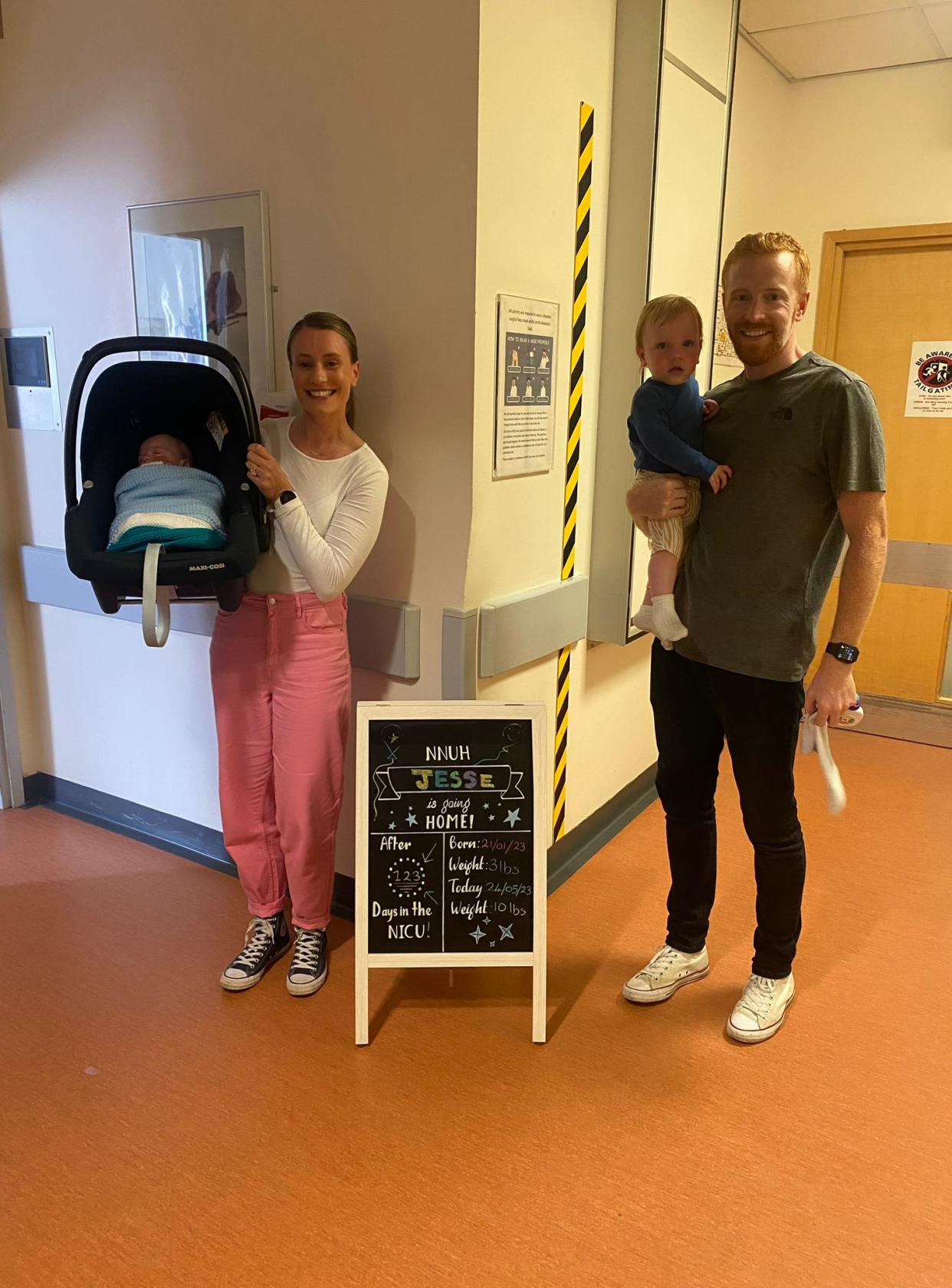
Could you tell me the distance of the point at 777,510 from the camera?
1955mm

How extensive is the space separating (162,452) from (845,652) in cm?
164

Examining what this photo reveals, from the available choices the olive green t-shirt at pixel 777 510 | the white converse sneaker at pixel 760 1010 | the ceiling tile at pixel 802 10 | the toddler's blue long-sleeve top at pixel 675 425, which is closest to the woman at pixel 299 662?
the toddler's blue long-sleeve top at pixel 675 425

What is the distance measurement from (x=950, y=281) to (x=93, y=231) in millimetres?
3539

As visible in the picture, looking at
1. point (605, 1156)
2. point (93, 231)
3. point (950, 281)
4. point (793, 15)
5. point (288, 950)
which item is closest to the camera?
point (605, 1156)

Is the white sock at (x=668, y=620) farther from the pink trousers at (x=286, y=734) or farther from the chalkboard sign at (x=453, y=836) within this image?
the pink trousers at (x=286, y=734)

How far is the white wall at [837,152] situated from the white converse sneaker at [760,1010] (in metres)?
2.45

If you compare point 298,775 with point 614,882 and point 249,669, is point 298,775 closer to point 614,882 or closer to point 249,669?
point 249,669

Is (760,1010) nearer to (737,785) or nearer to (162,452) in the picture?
(737,785)

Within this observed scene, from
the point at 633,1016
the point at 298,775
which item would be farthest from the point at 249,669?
the point at 633,1016

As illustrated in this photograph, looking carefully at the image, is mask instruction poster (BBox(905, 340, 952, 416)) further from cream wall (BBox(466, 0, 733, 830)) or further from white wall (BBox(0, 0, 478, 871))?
white wall (BBox(0, 0, 478, 871))

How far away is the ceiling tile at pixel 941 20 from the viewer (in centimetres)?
339

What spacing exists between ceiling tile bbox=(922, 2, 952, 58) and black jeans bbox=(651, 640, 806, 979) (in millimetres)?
2873

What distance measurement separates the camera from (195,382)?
228cm

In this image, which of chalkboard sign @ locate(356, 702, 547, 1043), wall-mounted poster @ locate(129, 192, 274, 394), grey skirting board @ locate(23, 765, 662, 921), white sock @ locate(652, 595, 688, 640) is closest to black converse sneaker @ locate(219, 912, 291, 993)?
grey skirting board @ locate(23, 765, 662, 921)
